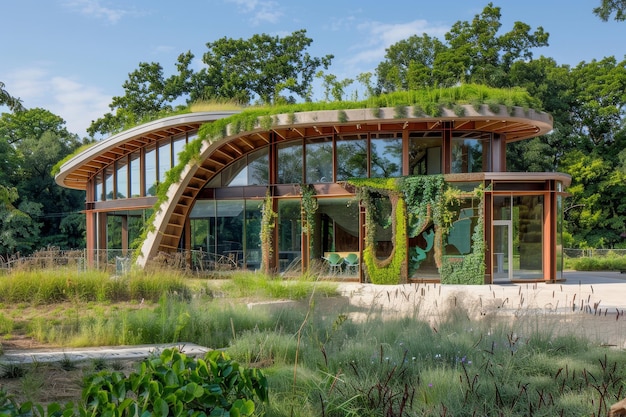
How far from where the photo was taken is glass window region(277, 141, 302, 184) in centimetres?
2003

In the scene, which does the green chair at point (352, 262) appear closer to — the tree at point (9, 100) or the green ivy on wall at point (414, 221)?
the green ivy on wall at point (414, 221)

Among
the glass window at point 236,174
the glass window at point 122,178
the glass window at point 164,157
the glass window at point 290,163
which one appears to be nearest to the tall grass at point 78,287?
the glass window at point 290,163

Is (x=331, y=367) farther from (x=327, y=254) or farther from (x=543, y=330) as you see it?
(x=327, y=254)

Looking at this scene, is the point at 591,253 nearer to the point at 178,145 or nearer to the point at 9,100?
the point at 178,145

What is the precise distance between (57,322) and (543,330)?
23.8 feet

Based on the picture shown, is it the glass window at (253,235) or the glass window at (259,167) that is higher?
the glass window at (259,167)

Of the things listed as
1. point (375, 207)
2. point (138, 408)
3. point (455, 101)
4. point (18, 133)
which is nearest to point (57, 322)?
point (138, 408)

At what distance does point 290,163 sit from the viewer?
2020 cm

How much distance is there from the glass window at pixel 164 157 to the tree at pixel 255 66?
64.0 feet

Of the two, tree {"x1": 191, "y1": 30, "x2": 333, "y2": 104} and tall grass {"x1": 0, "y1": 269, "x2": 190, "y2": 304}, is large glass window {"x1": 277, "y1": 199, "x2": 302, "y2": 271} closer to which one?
tall grass {"x1": 0, "y1": 269, "x2": 190, "y2": 304}

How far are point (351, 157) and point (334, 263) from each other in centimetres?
363

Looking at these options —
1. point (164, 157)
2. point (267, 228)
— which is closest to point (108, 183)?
point (164, 157)

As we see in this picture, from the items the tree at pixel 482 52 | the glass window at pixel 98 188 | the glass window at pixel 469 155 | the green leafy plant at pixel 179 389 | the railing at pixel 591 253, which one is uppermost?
the tree at pixel 482 52

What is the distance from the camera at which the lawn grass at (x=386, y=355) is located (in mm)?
3945
